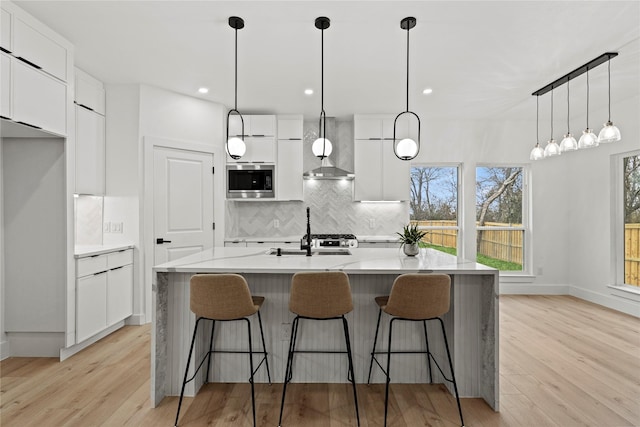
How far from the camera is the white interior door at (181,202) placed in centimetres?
418

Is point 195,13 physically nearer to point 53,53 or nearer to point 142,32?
point 142,32

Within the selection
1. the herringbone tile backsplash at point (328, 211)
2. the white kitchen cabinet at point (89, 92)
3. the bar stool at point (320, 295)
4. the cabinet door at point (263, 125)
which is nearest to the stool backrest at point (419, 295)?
the bar stool at point (320, 295)

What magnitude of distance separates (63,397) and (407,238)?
9.05 ft

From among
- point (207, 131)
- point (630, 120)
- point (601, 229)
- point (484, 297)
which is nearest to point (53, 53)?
point (207, 131)

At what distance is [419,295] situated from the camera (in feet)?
7.18

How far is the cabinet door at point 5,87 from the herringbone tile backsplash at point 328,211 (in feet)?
10.3

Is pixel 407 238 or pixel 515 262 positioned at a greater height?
pixel 407 238

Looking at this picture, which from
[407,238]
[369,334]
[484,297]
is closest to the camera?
[484,297]

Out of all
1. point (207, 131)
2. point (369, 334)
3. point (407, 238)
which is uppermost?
point (207, 131)

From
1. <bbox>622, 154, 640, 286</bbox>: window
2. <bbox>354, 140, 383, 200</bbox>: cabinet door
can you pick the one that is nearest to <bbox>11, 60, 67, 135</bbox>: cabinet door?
<bbox>354, 140, 383, 200</bbox>: cabinet door

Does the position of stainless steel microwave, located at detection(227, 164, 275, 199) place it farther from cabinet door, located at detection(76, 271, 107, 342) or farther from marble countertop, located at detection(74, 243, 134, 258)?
cabinet door, located at detection(76, 271, 107, 342)

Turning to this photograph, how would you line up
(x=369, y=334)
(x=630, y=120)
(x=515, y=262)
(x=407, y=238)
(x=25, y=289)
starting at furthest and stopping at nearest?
(x=515, y=262), (x=630, y=120), (x=25, y=289), (x=407, y=238), (x=369, y=334)

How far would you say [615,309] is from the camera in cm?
471

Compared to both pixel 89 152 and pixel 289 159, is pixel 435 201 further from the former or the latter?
pixel 89 152
